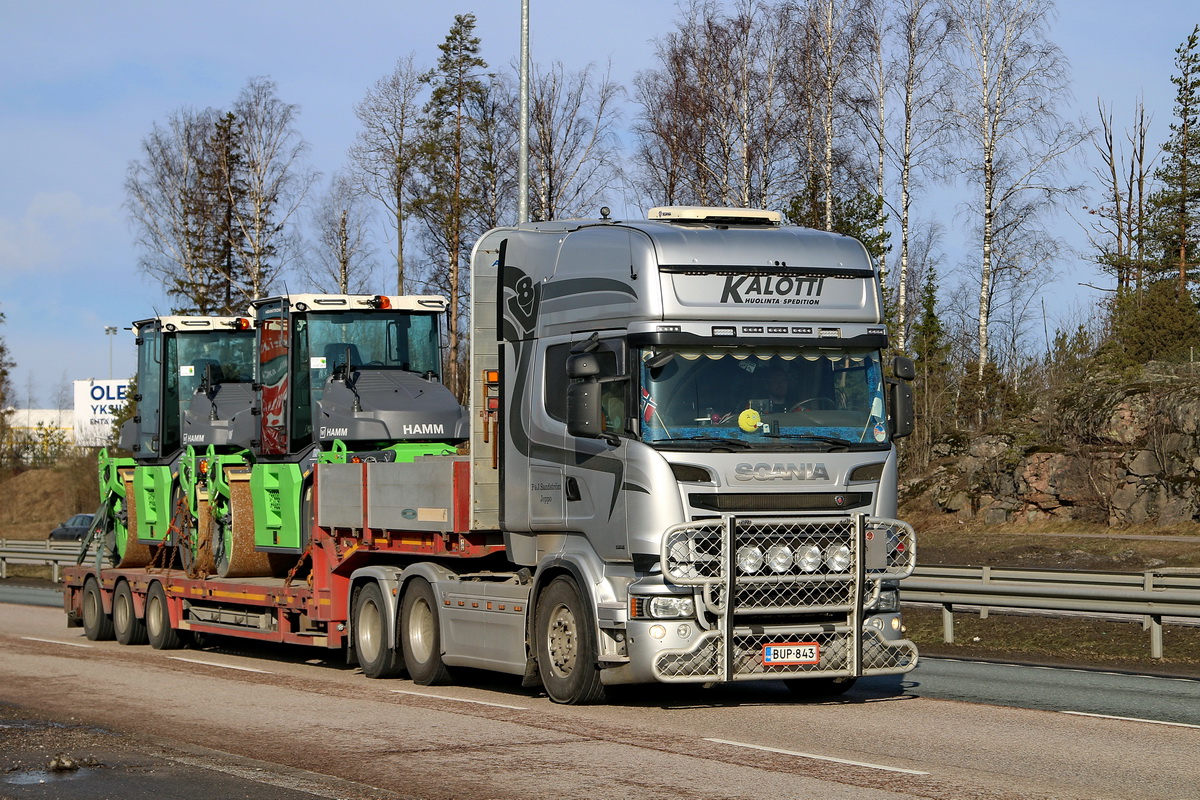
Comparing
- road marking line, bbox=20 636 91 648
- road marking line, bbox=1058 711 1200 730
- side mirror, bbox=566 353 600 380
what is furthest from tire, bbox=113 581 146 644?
road marking line, bbox=1058 711 1200 730

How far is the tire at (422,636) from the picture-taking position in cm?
1414

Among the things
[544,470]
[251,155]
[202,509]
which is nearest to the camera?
[544,470]

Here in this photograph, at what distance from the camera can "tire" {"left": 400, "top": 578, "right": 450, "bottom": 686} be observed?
557 inches

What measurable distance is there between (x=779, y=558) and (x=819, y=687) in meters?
2.52

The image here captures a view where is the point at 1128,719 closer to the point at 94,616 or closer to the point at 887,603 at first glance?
the point at 887,603

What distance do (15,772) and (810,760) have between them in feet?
16.8

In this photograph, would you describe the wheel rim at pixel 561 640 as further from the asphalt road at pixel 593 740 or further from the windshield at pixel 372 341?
the windshield at pixel 372 341

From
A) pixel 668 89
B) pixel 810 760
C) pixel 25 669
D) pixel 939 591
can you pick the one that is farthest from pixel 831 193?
pixel 810 760

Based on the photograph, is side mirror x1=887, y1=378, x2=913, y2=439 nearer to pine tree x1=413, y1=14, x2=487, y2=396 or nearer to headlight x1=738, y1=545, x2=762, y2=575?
headlight x1=738, y1=545, x2=762, y2=575

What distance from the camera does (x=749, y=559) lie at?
11250 mm

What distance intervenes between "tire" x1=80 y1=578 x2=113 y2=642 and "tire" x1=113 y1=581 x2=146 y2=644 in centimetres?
20

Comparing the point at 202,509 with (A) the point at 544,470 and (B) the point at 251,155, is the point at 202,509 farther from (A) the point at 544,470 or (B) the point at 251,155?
(B) the point at 251,155

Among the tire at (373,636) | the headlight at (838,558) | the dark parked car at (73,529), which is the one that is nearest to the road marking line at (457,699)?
the tire at (373,636)

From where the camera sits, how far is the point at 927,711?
11.7m
